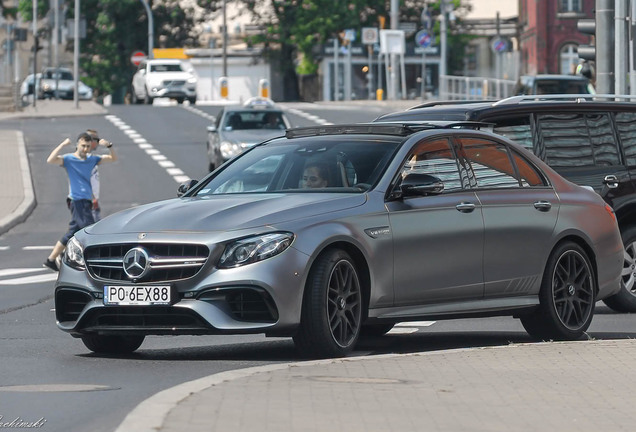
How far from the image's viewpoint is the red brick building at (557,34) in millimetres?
92688

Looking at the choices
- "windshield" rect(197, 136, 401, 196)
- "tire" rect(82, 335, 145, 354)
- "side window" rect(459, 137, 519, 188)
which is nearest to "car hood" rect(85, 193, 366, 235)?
"windshield" rect(197, 136, 401, 196)

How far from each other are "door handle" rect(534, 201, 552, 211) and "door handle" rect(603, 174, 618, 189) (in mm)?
2765

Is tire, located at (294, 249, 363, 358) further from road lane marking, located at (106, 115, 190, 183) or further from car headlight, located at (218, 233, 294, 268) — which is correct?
road lane marking, located at (106, 115, 190, 183)

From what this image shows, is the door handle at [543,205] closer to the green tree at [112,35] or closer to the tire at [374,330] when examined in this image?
the tire at [374,330]

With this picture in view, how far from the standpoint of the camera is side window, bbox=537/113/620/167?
14.7 meters

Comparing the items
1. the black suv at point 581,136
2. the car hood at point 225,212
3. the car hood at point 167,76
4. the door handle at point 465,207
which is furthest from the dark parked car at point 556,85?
the car hood at point 225,212

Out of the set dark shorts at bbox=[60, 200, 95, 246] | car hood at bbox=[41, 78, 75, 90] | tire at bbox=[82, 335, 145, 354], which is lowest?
tire at bbox=[82, 335, 145, 354]

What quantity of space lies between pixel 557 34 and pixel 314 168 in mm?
83405

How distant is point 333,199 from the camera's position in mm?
10734

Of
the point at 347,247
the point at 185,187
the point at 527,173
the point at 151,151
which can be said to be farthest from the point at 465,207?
the point at 151,151

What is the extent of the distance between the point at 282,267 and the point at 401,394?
191 centimetres

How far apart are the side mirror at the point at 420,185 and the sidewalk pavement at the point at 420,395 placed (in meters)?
1.12

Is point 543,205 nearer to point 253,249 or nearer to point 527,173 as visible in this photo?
point 527,173

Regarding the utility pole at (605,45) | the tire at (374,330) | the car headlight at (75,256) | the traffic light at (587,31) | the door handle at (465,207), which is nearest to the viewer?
the car headlight at (75,256)
